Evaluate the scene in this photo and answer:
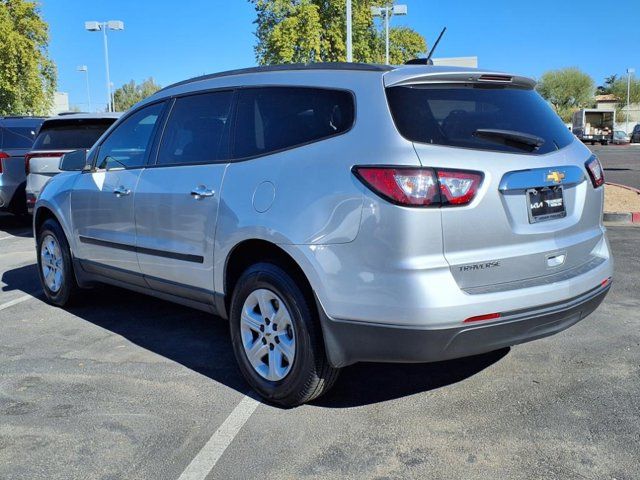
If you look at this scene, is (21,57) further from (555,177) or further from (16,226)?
(555,177)

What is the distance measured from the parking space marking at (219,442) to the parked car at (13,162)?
852cm

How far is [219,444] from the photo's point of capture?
326cm

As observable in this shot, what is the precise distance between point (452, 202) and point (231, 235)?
135 centimetres

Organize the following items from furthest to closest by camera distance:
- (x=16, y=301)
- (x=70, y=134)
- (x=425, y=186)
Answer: (x=70, y=134), (x=16, y=301), (x=425, y=186)

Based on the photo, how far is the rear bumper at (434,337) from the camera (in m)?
3.02

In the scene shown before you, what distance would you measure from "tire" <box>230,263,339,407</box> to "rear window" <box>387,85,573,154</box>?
1.06 m

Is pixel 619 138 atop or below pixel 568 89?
below

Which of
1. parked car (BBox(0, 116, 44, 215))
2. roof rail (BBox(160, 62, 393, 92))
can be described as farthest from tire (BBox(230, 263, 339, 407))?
parked car (BBox(0, 116, 44, 215))

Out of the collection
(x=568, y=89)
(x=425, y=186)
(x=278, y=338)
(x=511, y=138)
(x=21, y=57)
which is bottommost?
(x=278, y=338)

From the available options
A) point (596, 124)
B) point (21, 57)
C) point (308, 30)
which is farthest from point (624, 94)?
point (21, 57)

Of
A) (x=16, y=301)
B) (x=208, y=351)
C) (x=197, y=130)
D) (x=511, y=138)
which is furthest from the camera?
(x=16, y=301)

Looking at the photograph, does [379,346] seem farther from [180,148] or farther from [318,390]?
[180,148]

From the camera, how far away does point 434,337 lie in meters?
3.00

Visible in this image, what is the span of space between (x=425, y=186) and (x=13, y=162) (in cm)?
971
